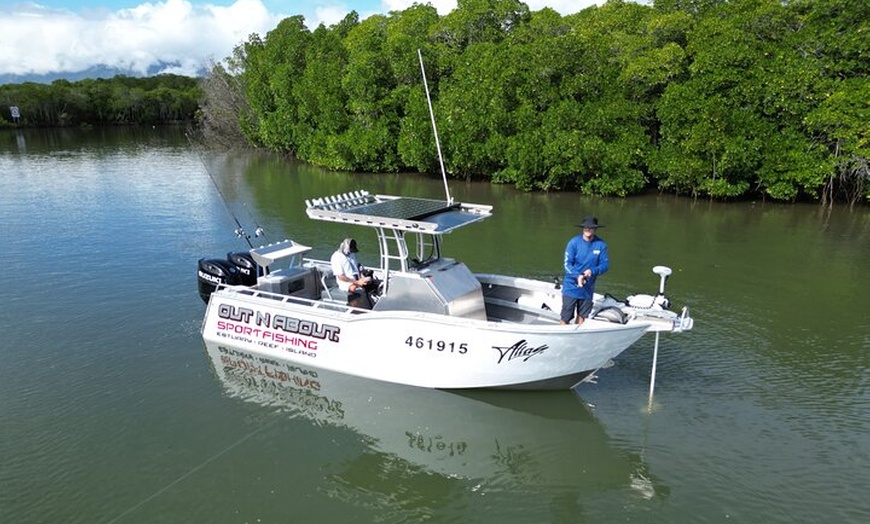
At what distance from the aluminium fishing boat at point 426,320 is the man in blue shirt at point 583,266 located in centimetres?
32

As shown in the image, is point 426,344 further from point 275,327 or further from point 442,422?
point 275,327

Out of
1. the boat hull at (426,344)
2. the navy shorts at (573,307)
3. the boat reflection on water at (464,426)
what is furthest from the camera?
the navy shorts at (573,307)

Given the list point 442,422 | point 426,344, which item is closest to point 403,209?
point 426,344

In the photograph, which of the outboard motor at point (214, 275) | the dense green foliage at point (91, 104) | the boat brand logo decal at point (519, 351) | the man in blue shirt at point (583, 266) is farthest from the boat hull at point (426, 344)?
the dense green foliage at point (91, 104)

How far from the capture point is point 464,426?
8.38 metres

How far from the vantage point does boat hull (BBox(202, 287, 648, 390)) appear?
7.98m

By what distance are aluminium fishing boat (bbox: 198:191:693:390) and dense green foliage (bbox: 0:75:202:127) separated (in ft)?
220

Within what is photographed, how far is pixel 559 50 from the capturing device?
25.4 meters

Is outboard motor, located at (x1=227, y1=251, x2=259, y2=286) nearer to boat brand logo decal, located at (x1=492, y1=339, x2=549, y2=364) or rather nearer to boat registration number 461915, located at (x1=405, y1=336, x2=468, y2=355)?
boat registration number 461915, located at (x1=405, y1=336, x2=468, y2=355)

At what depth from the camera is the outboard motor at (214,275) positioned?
11.0 meters

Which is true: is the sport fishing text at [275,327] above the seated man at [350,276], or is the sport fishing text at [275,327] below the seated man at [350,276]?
below

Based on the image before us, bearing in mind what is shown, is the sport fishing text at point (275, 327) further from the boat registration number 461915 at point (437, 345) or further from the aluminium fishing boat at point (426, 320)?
the boat registration number 461915 at point (437, 345)

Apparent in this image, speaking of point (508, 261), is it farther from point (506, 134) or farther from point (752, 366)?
point (506, 134)

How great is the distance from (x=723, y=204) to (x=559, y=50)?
9.23 m
